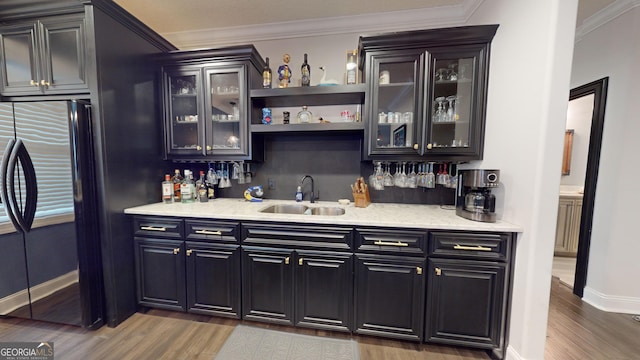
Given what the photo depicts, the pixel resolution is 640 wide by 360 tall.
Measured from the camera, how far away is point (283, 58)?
2.31 metres

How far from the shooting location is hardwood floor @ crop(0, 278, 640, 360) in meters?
1.54

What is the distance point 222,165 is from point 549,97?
269cm

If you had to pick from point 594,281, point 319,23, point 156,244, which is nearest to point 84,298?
point 156,244

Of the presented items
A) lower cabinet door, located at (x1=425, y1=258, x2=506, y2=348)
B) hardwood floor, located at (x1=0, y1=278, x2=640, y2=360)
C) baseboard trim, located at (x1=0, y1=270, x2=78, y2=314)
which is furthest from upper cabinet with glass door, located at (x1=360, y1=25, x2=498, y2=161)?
baseboard trim, located at (x1=0, y1=270, x2=78, y2=314)

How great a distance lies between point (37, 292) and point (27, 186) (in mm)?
846

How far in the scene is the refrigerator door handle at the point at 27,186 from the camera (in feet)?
5.06

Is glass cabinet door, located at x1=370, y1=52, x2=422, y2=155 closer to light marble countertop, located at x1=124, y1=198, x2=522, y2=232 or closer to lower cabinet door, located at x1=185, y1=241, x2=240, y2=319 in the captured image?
light marble countertop, located at x1=124, y1=198, x2=522, y2=232

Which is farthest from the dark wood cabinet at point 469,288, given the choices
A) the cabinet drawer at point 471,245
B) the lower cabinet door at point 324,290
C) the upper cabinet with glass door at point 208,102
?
the upper cabinet with glass door at point 208,102

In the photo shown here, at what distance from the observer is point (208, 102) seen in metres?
2.11

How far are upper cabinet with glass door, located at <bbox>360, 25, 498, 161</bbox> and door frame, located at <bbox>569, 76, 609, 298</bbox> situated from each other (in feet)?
4.39

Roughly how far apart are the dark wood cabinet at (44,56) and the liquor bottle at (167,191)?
→ 0.91m

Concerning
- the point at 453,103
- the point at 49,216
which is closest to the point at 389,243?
the point at 453,103

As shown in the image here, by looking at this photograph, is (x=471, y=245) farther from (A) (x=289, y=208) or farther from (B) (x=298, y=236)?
(A) (x=289, y=208)

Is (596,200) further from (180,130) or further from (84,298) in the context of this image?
(84,298)
